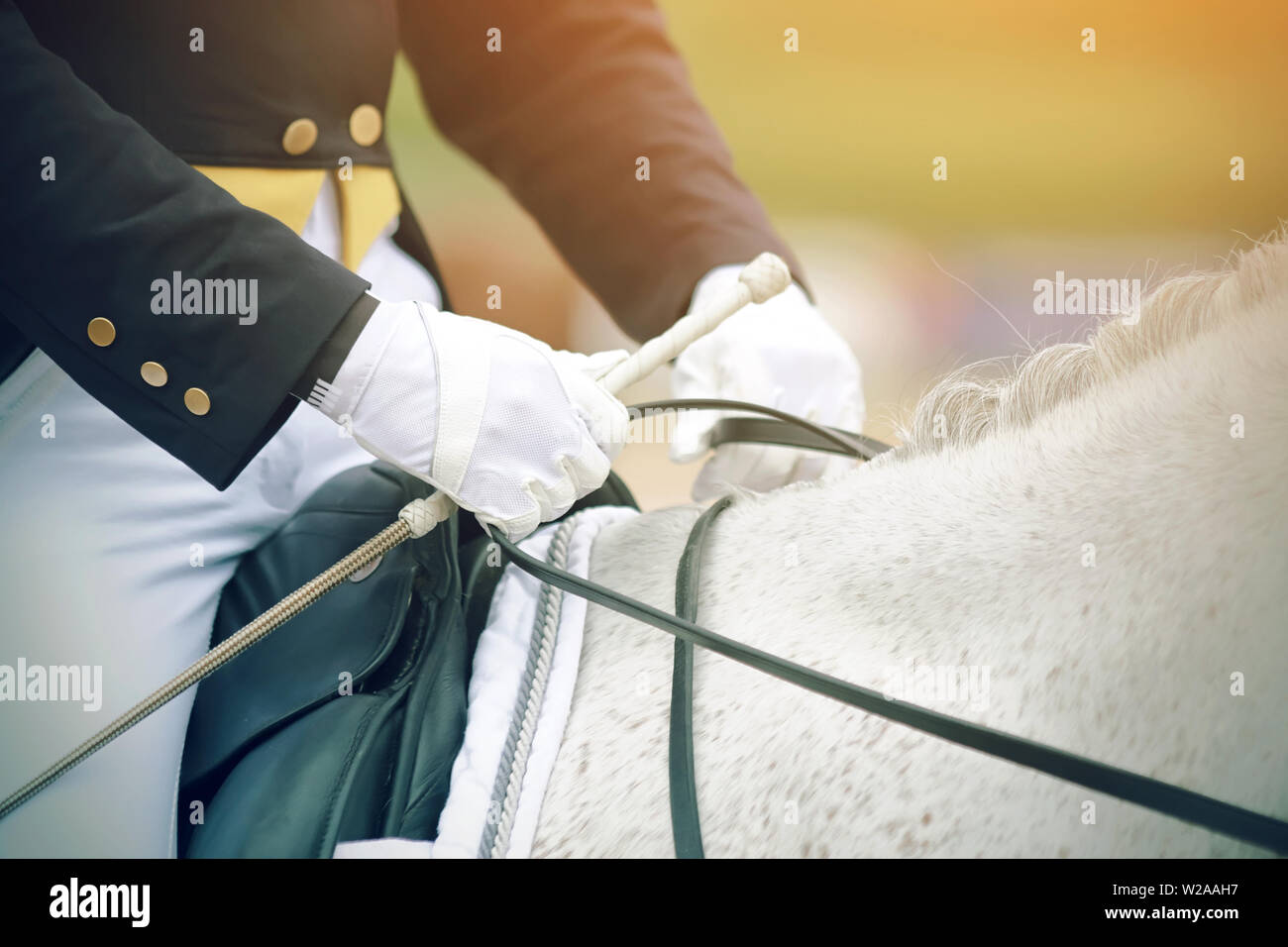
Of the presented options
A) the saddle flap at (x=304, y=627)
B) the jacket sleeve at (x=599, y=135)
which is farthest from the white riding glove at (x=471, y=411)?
the jacket sleeve at (x=599, y=135)

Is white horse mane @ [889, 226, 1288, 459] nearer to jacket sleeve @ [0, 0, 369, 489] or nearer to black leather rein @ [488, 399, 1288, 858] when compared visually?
black leather rein @ [488, 399, 1288, 858]

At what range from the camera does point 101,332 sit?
1.64 feet

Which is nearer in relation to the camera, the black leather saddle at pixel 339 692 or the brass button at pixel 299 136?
the black leather saddle at pixel 339 692

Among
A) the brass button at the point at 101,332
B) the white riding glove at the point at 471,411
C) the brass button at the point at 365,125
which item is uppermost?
the brass button at the point at 365,125

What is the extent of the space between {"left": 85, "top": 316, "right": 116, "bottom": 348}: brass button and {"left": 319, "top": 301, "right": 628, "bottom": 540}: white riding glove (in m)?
0.13

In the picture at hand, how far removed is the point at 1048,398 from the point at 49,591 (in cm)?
66

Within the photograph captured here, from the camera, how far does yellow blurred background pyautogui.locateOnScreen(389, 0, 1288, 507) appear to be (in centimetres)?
205

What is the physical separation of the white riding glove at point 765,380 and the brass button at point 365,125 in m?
0.33

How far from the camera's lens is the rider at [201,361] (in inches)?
19.4

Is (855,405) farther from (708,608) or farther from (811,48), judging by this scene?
(811,48)

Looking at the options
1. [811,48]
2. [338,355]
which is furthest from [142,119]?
[811,48]

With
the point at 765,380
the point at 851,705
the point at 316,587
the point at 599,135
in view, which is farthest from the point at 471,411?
the point at 599,135

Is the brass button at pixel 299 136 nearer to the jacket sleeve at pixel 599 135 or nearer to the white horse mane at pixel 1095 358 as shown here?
the jacket sleeve at pixel 599 135

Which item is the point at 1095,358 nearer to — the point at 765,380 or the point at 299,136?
the point at 765,380
